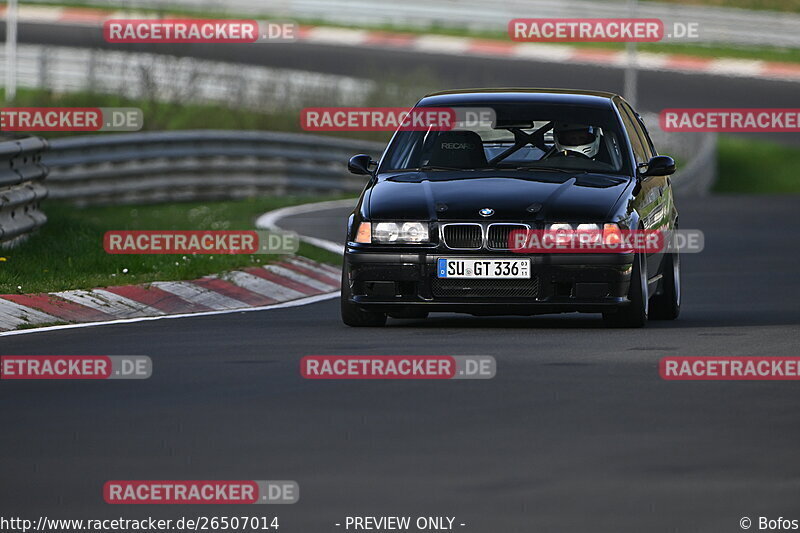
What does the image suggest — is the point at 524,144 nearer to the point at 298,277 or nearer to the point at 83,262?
the point at 298,277

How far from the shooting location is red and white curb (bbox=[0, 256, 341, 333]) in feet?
42.0

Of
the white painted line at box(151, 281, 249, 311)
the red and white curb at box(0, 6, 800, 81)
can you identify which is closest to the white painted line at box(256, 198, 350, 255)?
the white painted line at box(151, 281, 249, 311)

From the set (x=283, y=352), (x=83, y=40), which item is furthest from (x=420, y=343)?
(x=83, y=40)

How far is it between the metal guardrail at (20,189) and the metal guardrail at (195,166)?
26.4 feet

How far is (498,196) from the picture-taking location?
40.4ft

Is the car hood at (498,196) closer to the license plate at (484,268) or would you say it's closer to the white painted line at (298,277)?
the license plate at (484,268)

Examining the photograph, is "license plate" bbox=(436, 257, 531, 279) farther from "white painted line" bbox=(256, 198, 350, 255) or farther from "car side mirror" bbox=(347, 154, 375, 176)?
"white painted line" bbox=(256, 198, 350, 255)

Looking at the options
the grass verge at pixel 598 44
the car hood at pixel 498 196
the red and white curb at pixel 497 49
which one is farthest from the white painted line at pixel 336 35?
the car hood at pixel 498 196

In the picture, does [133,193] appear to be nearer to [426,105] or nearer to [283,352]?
[426,105]

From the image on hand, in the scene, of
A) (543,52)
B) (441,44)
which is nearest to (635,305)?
(543,52)

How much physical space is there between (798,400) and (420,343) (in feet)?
9.19

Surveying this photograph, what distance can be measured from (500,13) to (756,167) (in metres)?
18.6

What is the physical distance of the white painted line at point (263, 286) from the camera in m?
15.3

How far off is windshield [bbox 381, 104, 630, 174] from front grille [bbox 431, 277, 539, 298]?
4.07 ft
